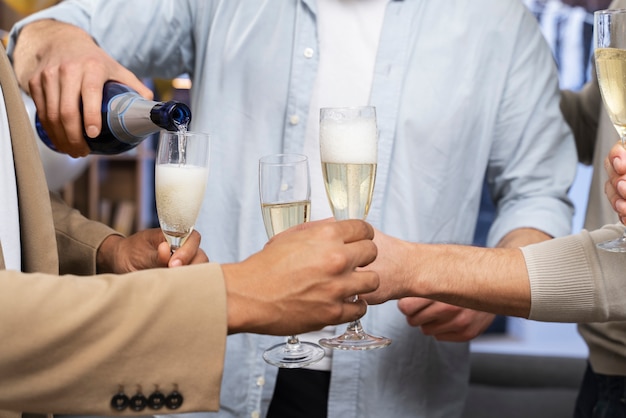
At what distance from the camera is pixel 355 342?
1.25 meters

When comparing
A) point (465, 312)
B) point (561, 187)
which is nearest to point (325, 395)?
point (465, 312)

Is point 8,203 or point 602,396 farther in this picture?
point 602,396

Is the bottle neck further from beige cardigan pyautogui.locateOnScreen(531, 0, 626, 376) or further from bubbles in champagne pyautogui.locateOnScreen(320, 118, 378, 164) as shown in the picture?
beige cardigan pyautogui.locateOnScreen(531, 0, 626, 376)

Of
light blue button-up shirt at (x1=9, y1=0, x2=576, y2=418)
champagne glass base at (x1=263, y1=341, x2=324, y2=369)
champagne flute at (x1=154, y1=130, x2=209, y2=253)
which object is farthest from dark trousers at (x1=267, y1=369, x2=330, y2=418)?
champagne flute at (x1=154, y1=130, x2=209, y2=253)

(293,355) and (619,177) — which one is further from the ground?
(619,177)

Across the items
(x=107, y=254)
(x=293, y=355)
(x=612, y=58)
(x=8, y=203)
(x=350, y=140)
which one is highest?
(x=612, y=58)

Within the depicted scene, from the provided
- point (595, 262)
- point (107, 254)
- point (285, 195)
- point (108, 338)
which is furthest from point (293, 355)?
point (595, 262)

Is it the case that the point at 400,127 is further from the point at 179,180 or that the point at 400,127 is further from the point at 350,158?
the point at 179,180

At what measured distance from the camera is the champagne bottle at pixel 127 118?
1350mm

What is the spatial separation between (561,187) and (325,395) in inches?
28.8

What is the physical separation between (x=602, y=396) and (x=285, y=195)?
3.14 feet

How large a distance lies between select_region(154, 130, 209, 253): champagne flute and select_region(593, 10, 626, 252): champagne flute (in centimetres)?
64

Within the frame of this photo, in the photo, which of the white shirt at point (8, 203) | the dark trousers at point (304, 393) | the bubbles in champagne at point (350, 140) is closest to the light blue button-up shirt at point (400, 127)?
Answer: the dark trousers at point (304, 393)

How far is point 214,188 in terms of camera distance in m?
1.90
